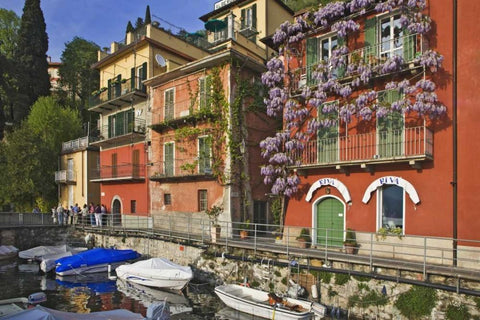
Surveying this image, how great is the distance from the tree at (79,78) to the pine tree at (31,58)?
3422 millimetres

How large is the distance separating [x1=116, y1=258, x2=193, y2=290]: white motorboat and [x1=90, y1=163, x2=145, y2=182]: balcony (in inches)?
401

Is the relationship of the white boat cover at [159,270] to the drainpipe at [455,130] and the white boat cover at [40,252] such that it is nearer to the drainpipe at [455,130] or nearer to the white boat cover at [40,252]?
the white boat cover at [40,252]

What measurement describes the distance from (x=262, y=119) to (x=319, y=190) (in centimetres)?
778

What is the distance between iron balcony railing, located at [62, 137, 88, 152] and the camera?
114 ft

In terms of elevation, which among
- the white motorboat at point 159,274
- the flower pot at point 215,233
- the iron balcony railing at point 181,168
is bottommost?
the white motorboat at point 159,274

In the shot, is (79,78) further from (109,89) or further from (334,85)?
(334,85)

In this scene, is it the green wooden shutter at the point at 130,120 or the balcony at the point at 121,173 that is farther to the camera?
the green wooden shutter at the point at 130,120

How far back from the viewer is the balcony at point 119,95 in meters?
28.3

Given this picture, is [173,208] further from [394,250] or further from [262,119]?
[394,250]

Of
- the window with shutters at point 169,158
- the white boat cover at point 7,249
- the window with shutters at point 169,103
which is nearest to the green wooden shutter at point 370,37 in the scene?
the window with shutters at point 169,103

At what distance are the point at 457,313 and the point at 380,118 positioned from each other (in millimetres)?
7828

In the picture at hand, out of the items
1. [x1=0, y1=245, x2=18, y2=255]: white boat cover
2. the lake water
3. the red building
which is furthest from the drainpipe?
[x1=0, y1=245, x2=18, y2=255]: white boat cover

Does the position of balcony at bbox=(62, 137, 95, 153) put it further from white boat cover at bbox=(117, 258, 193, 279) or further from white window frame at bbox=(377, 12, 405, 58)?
white window frame at bbox=(377, 12, 405, 58)

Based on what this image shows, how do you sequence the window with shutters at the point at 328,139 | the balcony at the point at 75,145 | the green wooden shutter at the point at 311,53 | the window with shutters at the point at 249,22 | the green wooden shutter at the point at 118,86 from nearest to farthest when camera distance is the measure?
the window with shutters at the point at 328,139
the green wooden shutter at the point at 311,53
the window with shutters at the point at 249,22
the green wooden shutter at the point at 118,86
the balcony at the point at 75,145
